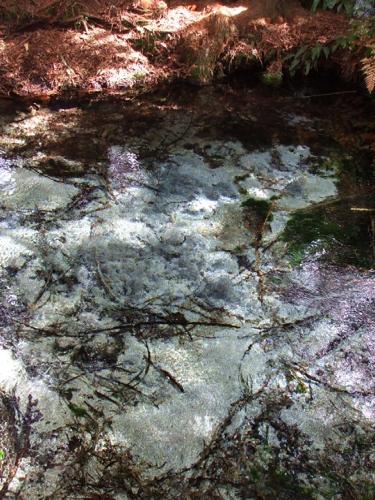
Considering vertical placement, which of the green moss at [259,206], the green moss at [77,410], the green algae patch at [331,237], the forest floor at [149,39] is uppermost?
the forest floor at [149,39]

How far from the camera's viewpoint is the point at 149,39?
19.2ft

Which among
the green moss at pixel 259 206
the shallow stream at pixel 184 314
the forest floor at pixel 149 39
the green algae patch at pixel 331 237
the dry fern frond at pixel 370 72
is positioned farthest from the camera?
the forest floor at pixel 149 39

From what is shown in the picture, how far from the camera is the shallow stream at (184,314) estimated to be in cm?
197

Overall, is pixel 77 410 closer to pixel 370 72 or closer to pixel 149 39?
pixel 370 72

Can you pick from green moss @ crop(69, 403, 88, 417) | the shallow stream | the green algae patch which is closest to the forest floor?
the shallow stream

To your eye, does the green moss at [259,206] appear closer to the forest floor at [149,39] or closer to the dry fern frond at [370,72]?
the dry fern frond at [370,72]

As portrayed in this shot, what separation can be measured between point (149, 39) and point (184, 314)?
467 centimetres

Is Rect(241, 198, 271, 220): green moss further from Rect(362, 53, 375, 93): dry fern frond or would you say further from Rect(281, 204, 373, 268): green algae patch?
Rect(362, 53, 375, 93): dry fern frond

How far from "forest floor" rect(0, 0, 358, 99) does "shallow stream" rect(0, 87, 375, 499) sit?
4.76ft

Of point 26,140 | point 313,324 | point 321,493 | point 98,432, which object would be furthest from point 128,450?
point 26,140

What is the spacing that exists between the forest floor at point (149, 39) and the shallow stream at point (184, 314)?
4.76ft

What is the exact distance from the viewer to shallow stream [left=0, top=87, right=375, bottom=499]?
1975 mm

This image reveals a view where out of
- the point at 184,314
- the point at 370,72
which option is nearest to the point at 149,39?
the point at 370,72

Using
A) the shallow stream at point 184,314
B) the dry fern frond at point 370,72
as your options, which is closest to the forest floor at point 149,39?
the dry fern frond at point 370,72
